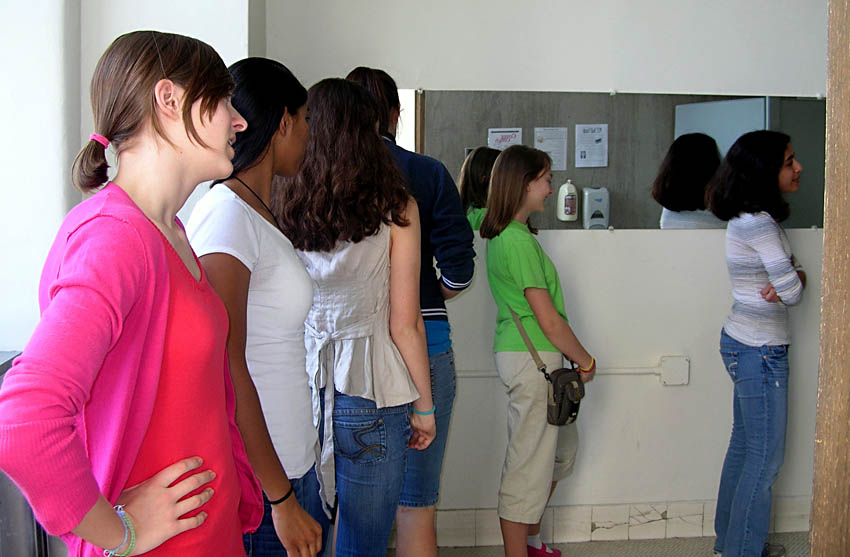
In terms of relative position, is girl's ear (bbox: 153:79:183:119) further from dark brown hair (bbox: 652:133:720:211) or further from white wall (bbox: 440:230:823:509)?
dark brown hair (bbox: 652:133:720:211)

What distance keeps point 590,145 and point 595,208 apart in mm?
267

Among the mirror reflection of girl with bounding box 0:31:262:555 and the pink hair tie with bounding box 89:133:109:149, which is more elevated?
the pink hair tie with bounding box 89:133:109:149

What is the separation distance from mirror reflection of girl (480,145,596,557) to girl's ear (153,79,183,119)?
190cm

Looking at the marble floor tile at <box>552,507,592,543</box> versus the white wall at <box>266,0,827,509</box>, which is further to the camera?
the marble floor tile at <box>552,507,592,543</box>

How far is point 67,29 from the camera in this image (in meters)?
2.05

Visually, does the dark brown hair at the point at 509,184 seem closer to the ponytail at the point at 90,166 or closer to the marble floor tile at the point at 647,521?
the marble floor tile at the point at 647,521

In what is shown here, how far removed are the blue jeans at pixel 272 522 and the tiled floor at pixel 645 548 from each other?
184 cm

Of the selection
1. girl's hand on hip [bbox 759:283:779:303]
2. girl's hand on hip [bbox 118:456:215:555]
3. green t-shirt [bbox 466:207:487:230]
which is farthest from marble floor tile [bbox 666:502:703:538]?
girl's hand on hip [bbox 118:456:215:555]

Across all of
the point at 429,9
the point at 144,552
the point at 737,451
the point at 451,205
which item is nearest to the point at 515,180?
the point at 451,205

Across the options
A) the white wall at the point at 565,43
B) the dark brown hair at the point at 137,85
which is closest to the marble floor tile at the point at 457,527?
the white wall at the point at 565,43

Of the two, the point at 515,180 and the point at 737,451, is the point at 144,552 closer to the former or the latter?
the point at 515,180

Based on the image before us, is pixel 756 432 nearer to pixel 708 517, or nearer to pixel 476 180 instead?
pixel 708 517

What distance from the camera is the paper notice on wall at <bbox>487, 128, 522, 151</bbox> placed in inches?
132

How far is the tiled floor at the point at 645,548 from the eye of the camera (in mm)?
3422
